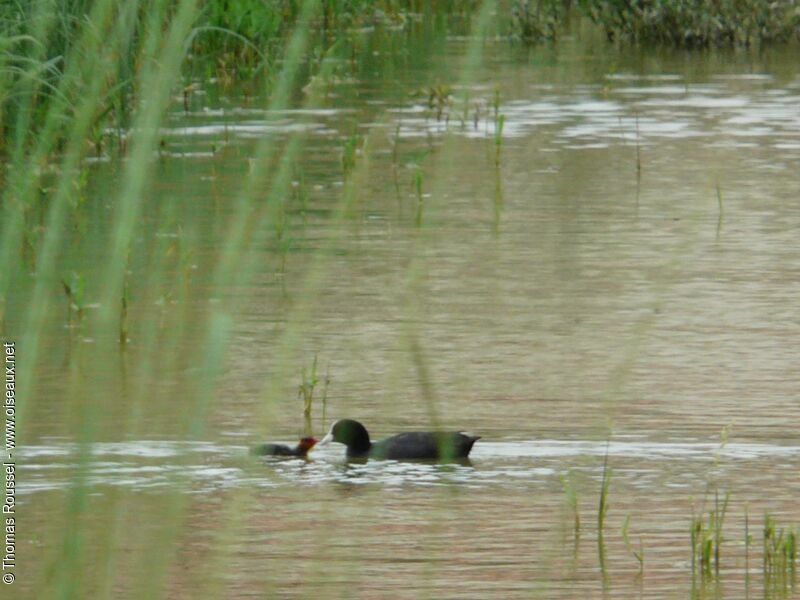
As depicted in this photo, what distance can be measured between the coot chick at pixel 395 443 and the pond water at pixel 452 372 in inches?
1.9

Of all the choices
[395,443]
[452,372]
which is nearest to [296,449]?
[395,443]

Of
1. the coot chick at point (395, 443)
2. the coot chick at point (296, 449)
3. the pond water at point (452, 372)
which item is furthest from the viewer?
the coot chick at point (296, 449)

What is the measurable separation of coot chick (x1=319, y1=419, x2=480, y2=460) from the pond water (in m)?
0.05

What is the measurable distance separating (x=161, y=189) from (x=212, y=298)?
3.34 m

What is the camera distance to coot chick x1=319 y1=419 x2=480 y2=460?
643 cm

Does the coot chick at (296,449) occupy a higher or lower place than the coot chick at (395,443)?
lower

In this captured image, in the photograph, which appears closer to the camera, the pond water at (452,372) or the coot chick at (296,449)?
the pond water at (452,372)

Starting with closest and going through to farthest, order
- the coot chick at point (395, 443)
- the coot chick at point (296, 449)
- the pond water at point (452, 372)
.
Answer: the pond water at point (452, 372) < the coot chick at point (395, 443) < the coot chick at point (296, 449)

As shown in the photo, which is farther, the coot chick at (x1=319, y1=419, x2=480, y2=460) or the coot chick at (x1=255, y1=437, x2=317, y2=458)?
the coot chick at (x1=255, y1=437, x2=317, y2=458)

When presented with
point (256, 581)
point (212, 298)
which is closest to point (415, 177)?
point (212, 298)

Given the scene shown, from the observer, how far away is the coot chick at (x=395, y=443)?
643 cm

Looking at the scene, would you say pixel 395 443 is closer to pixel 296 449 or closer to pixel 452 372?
pixel 296 449

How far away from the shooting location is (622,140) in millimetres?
14359

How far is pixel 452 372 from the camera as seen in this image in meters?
7.80
